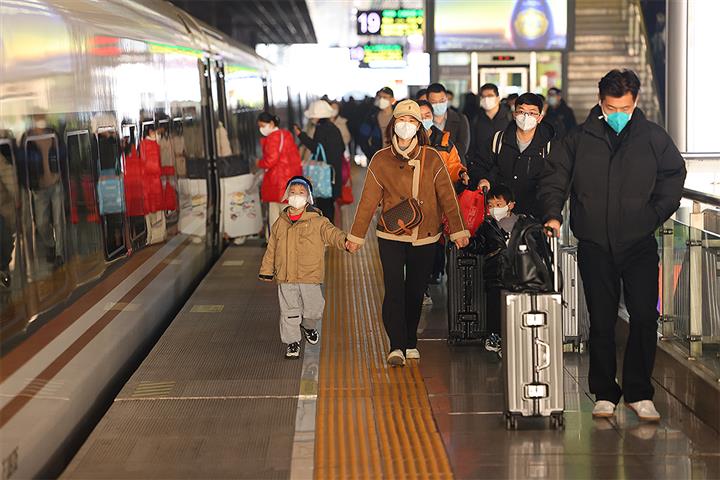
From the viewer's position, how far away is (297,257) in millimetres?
8578

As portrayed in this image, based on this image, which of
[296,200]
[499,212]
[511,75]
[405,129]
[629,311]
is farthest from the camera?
[511,75]

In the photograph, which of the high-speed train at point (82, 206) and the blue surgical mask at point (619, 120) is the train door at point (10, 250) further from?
the blue surgical mask at point (619, 120)

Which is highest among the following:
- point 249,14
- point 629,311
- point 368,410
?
point 249,14

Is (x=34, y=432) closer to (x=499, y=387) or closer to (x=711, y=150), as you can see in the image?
(x=499, y=387)

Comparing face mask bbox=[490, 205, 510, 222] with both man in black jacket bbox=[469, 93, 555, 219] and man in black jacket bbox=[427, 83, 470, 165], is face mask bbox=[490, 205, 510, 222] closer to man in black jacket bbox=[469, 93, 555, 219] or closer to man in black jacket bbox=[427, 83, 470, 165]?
man in black jacket bbox=[469, 93, 555, 219]

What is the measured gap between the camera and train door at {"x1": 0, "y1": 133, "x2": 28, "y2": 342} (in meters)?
5.42

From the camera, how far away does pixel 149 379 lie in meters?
7.97

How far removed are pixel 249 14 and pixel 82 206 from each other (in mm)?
33223

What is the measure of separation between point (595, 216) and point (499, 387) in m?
1.52

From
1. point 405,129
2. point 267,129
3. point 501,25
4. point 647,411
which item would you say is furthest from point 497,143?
point 501,25

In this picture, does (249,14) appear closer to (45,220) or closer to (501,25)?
(501,25)

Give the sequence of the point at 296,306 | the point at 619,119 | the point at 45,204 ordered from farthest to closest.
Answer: the point at 296,306 < the point at 619,119 < the point at 45,204

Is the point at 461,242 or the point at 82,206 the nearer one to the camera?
the point at 82,206

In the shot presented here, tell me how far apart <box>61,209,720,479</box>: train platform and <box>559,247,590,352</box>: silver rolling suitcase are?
4.5 inches
